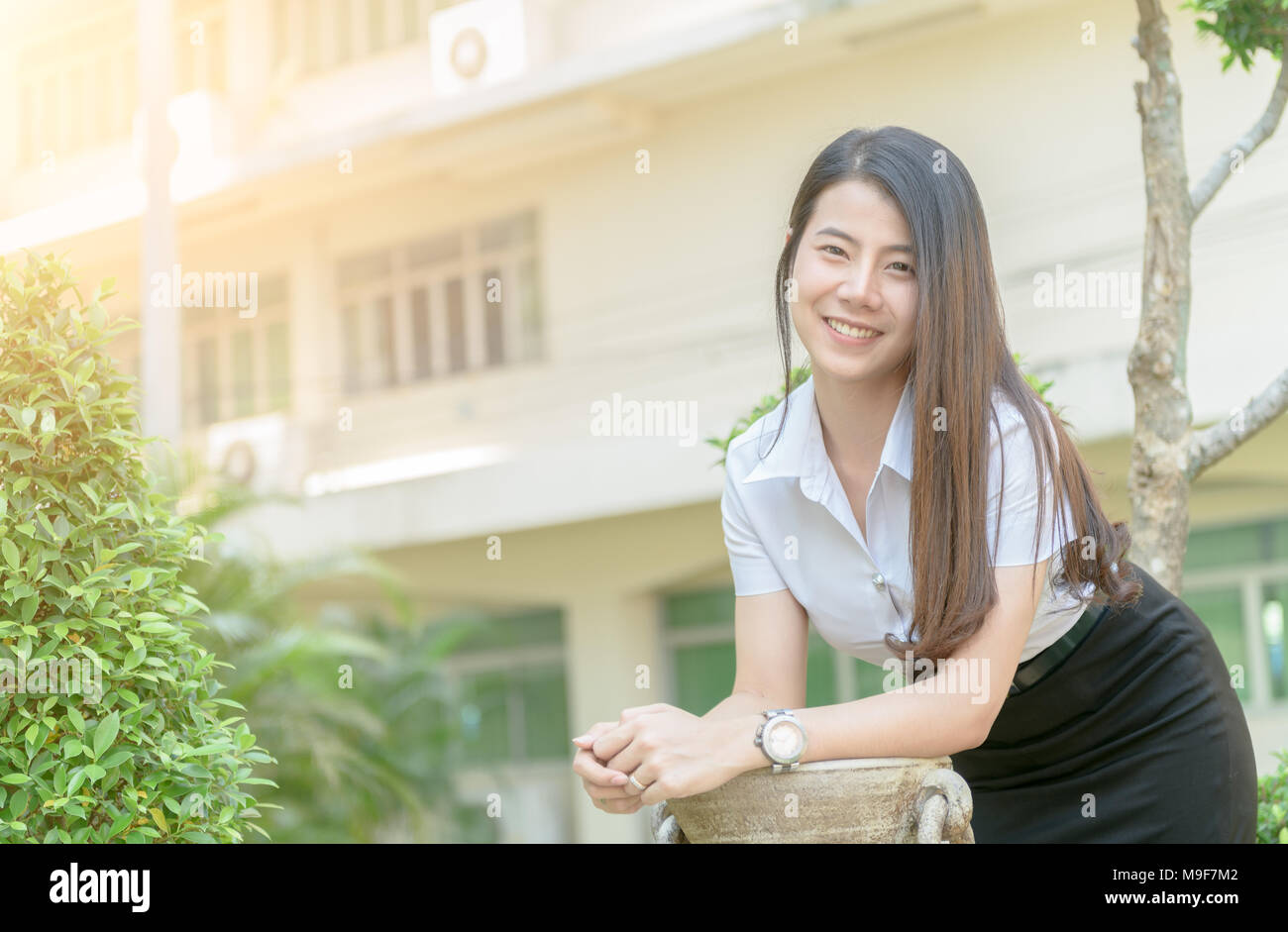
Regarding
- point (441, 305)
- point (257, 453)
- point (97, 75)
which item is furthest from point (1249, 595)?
point (97, 75)

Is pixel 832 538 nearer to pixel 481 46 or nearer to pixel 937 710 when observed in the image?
pixel 937 710

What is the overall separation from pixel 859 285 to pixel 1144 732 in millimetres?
785

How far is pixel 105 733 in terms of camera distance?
1898 millimetres

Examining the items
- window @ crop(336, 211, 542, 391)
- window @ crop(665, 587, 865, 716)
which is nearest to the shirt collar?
window @ crop(665, 587, 865, 716)

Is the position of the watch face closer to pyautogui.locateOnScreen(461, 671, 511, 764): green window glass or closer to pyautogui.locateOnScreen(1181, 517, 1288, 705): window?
pyautogui.locateOnScreen(1181, 517, 1288, 705): window

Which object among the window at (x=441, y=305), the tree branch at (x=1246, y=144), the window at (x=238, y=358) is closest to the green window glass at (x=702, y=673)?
the window at (x=441, y=305)

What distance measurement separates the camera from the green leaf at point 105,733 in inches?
74.5

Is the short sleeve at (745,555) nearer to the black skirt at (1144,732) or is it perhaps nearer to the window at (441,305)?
the black skirt at (1144,732)

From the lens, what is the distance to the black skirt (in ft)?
6.63

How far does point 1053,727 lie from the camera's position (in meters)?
2.07

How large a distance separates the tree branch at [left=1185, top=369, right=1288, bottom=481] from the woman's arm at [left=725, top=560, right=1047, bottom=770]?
123 cm

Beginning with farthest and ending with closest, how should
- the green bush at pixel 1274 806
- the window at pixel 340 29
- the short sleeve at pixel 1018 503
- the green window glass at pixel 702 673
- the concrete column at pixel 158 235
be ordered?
the window at pixel 340 29
the green window glass at pixel 702 673
the concrete column at pixel 158 235
the green bush at pixel 1274 806
the short sleeve at pixel 1018 503
